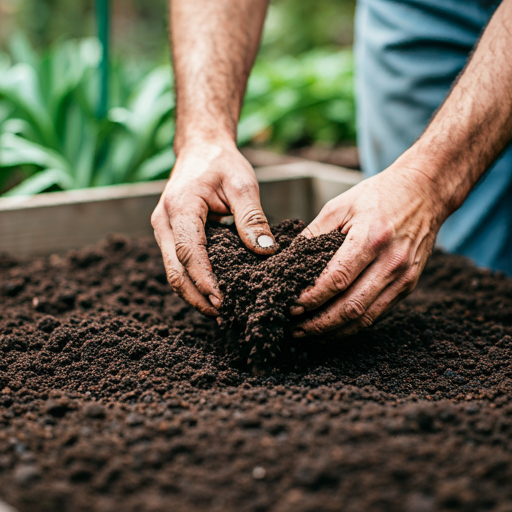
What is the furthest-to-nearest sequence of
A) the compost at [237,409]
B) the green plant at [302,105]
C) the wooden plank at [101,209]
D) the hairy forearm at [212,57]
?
1. the green plant at [302,105]
2. the wooden plank at [101,209]
3. the hairy forearm at [212,57]
4. the compost at [237,409]

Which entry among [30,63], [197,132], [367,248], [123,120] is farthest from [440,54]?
[30,63]

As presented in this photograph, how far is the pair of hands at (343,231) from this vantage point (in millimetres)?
1173

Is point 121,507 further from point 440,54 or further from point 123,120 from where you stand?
point 123,120

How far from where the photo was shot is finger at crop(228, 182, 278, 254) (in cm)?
130

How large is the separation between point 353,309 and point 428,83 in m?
1.69

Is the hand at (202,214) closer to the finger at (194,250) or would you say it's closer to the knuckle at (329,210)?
the finger at (194,250)

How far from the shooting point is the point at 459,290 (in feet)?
6.09

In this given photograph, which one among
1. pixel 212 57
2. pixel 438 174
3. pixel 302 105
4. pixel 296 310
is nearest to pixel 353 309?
pixel 296 310

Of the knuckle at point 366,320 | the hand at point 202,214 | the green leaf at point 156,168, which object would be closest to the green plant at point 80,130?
the green leaf at point 156,168

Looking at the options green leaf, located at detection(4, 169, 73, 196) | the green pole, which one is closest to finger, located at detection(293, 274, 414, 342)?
green leaf, located at detection(4, 169, 73, 196)

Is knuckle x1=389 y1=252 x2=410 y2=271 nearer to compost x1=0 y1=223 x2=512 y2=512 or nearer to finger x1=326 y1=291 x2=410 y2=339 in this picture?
finger x1=326 y1=291 x2=410 y2=339

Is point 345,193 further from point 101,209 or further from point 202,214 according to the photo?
point 101,209

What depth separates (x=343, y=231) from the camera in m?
1.28

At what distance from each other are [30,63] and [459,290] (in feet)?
11.5
